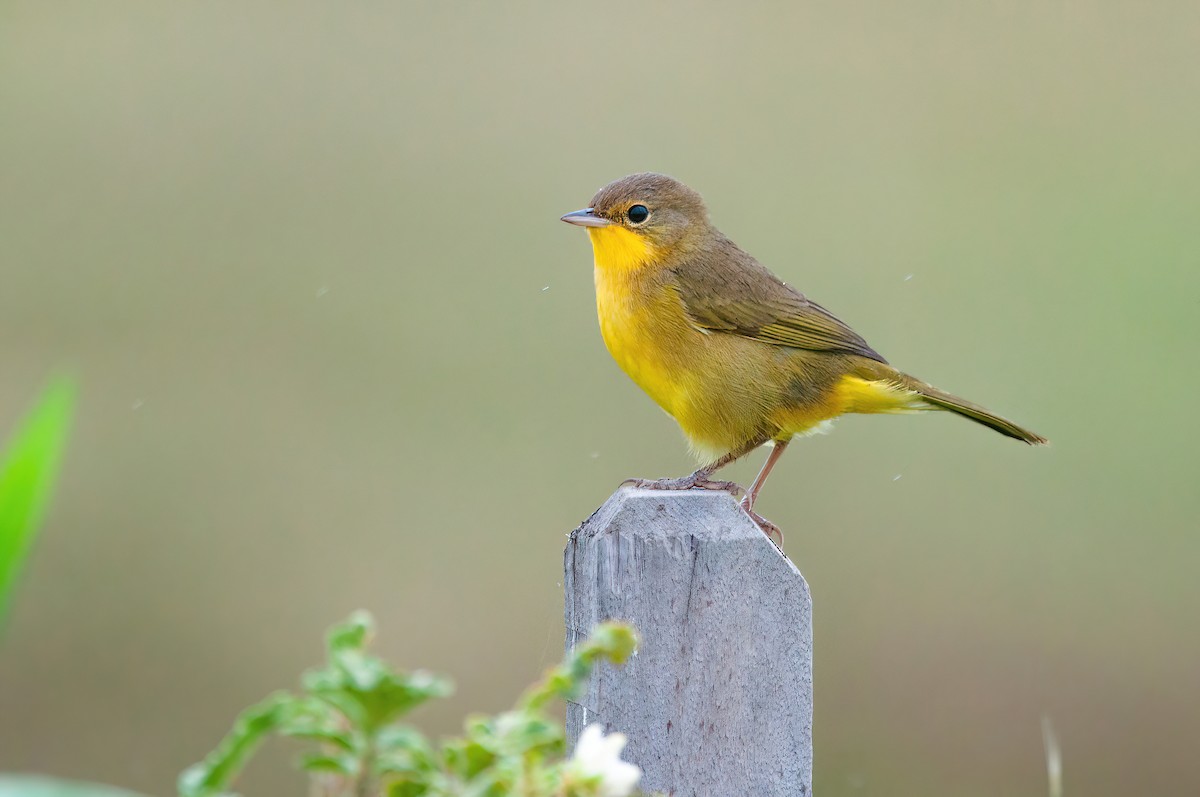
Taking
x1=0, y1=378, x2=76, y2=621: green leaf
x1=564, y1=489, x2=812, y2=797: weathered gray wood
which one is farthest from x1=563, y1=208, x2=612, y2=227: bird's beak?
x1=0, y1=378, x2=76, y2=621: green leaf

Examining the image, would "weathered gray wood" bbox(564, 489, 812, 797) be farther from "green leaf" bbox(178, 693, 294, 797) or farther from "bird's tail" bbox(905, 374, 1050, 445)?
"bird's tail" bbox(905, 374, 1050, 445)

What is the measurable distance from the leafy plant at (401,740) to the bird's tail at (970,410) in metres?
3.59

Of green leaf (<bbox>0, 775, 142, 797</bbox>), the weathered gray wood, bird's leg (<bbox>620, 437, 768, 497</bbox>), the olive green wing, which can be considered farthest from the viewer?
the olive green wing

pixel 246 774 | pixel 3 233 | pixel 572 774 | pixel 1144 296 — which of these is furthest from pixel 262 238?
pixel 572 774

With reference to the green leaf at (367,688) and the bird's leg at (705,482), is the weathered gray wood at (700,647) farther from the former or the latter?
the green leaf at (367,688)

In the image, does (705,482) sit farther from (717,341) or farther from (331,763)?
(331,763)

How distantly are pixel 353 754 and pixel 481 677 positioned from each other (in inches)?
264

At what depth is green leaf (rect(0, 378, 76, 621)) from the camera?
126cm

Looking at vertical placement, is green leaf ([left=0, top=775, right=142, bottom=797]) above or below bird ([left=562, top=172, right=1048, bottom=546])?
below

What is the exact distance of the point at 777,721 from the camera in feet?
8.63

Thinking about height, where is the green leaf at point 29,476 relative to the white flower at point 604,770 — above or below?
above

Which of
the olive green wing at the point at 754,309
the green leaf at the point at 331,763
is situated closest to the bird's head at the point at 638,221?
the olive green wing at the point at 754,309

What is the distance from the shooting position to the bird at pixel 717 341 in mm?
4516

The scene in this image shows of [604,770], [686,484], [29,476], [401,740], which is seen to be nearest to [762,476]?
[686,484]
